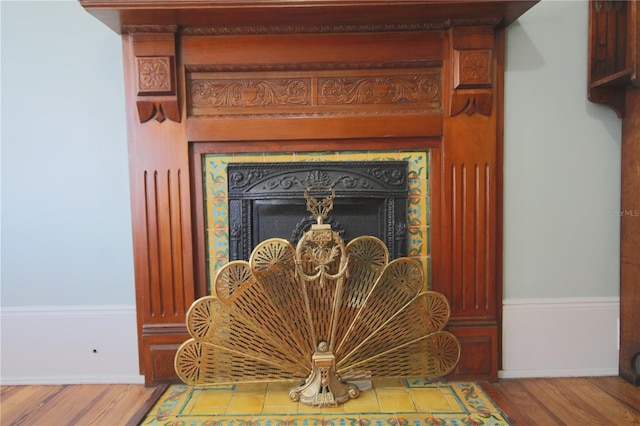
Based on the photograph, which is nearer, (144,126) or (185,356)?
(185,356)

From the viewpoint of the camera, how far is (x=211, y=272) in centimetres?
228

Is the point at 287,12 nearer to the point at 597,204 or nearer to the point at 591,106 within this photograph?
the point at 591,106

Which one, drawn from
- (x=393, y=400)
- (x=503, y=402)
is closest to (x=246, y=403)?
(x=393, y=400)

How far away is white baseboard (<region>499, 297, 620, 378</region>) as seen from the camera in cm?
228

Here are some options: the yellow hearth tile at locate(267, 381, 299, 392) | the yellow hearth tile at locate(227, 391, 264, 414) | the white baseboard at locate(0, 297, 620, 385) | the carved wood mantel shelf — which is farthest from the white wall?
the yellow hearth tile at locate(267, 381, 299, 392)

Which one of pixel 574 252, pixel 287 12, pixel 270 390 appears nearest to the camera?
pixel 287 12

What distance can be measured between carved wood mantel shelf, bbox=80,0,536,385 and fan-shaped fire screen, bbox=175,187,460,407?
0.26 m

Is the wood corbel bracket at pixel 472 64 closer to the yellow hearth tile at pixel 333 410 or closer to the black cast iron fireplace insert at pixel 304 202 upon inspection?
the black cast iron fireplace insert at pixel 304 202

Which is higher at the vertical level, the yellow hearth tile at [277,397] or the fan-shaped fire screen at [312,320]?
the fan-shaped fire screen at [312,320]

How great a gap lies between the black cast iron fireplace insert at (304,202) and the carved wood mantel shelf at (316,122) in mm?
106

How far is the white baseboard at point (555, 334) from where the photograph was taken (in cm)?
228

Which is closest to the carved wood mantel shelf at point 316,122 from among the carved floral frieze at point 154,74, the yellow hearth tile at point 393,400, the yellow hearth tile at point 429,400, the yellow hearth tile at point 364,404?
the carved floral frieze at point 154,74

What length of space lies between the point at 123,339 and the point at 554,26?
2681mm

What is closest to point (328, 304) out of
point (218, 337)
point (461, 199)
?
point (218, 337)
